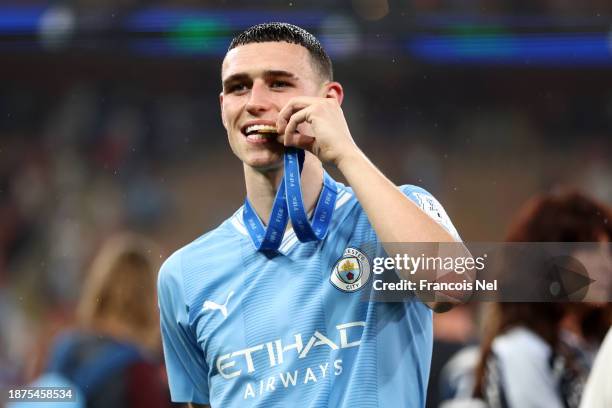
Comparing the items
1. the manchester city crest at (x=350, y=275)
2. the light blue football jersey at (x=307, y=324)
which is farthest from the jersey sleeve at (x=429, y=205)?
the manchester city crest at (x=350, y=275)

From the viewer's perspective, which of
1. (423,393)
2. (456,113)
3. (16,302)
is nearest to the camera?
(423,393)

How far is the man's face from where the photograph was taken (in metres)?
1.40

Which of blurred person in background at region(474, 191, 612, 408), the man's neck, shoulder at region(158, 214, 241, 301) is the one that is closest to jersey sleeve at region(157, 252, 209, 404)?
shoulder at region(158, 214, 241, 301)

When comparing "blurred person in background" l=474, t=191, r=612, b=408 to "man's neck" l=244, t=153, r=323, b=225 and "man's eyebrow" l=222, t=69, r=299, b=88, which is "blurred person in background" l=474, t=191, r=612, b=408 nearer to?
"man's neck" l=244, t=153, r=323, b=225

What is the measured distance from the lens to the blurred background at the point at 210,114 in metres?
2.86

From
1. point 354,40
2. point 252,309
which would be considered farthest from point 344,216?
point 354,40

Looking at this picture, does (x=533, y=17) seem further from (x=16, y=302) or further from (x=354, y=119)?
(x=16, y=302)

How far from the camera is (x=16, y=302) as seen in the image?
4.29 metres

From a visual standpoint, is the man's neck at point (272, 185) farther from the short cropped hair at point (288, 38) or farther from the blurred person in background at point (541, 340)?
the blurred person in background at point (541, 340)

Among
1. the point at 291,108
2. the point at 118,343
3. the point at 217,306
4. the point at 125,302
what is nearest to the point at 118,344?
the point at 118,343

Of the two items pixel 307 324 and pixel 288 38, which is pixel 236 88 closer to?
pixel 288 38

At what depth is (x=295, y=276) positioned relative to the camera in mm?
1416

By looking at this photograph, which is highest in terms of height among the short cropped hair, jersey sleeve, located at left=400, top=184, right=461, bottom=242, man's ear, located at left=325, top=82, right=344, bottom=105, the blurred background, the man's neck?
the blurred background

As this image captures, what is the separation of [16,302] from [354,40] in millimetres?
2528
